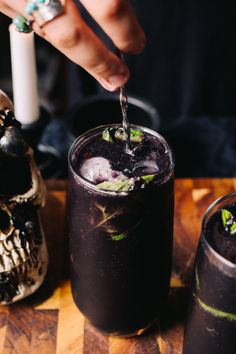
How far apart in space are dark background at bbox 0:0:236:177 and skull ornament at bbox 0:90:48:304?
0.41 m

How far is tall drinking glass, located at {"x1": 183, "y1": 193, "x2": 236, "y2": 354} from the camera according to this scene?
2.36 ft

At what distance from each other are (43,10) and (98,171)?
0.68 feet

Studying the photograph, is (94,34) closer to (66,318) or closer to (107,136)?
(107,136)

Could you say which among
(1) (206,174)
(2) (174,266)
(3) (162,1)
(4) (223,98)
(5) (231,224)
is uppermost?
(5) (231,224)

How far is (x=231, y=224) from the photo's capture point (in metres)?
0.75

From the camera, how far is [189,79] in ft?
5.50

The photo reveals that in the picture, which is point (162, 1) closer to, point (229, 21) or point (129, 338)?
point (229, 21)

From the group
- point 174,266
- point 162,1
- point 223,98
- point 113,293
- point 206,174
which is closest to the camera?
point 113,293

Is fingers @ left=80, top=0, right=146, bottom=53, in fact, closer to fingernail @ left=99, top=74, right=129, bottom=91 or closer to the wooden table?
fingernail @ left=99, top=74, right=129, bottom=91

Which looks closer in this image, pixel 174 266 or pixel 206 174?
pixel 174 266

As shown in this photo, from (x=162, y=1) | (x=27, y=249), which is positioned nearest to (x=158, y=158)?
(x=27, y=249)

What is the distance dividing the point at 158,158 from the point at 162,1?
2.67 feet

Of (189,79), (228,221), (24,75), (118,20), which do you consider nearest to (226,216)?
(228,221)

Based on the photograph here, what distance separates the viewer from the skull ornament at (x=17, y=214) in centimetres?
84
